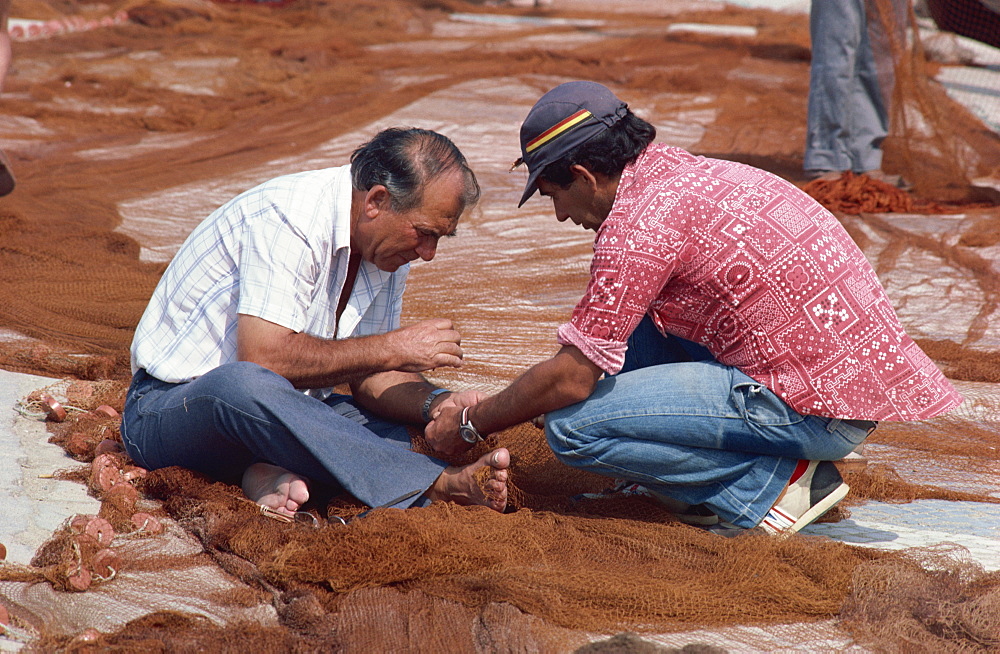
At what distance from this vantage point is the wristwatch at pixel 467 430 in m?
2.46

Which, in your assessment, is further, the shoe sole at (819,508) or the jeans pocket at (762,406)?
the shoe sole at (819,508)

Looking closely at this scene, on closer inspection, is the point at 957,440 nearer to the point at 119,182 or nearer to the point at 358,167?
the point at 358,167

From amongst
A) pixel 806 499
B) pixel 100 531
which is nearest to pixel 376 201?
pixel 100 531

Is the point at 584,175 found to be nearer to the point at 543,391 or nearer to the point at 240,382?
the point at 543,391

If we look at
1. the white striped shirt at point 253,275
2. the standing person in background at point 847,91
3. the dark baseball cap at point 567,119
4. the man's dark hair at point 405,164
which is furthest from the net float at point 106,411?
the standing person in background at point 847,91

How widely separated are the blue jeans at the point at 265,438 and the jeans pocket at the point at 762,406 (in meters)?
0.79

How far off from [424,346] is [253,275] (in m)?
0.51

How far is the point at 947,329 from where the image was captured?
3846 mm

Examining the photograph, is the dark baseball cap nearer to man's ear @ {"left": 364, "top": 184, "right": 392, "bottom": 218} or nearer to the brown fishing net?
man's ear @ {"left": 364, "top": 184, "right": 392, "bottom": 218}

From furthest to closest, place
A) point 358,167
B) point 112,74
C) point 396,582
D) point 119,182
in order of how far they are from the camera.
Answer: point 112,74 < point 119,182 < point 358,167 < point 396,582

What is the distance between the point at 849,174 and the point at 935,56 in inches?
182

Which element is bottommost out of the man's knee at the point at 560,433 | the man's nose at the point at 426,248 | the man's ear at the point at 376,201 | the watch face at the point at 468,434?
the watch face at the point at 468,434

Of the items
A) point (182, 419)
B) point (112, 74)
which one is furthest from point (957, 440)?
point (112, 74)

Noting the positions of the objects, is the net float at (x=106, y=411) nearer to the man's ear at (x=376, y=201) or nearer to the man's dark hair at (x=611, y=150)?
the man's ear at (x=376, y=201)
